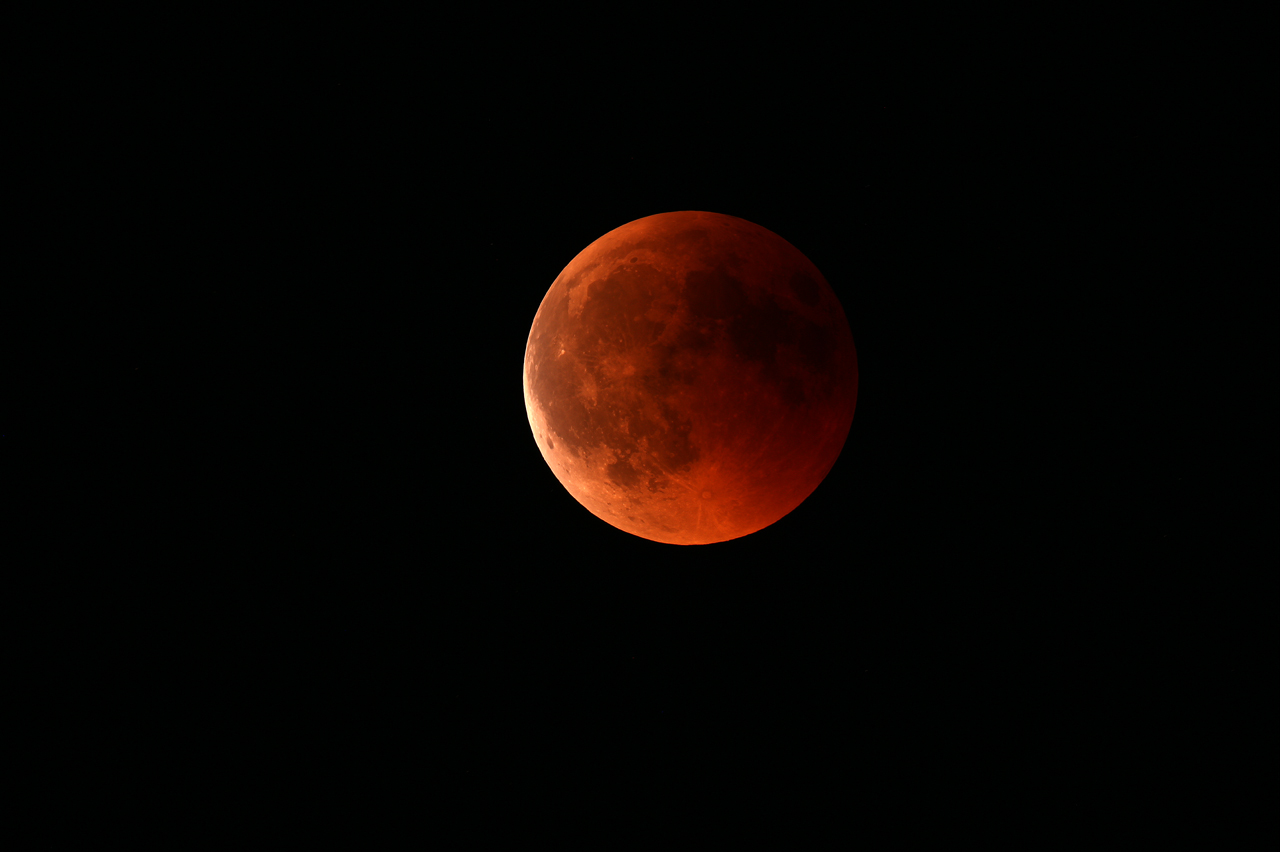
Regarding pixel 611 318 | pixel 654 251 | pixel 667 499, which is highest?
pixel 654 251

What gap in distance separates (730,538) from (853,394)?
121 centimetres

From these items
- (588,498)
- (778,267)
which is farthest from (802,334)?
(588,498)

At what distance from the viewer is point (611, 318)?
343 cm

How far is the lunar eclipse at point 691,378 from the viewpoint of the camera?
3312 millimetres

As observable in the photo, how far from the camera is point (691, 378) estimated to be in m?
3.27

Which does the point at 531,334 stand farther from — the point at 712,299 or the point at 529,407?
the point at 712,299

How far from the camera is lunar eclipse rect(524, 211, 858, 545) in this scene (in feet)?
10.9

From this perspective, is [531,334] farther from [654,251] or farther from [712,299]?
[712,299]

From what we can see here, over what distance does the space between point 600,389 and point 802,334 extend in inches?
46.3

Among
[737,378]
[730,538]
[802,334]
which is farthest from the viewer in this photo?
[730,538]

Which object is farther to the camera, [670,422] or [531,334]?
[531,334]

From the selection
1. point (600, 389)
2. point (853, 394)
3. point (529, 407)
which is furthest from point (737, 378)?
point (529, 407)

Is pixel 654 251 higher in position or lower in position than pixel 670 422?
higher

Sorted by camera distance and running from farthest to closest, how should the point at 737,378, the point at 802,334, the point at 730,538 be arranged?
1. the point at 730,538
2. the point at 802,334
3. the point at 737,378
